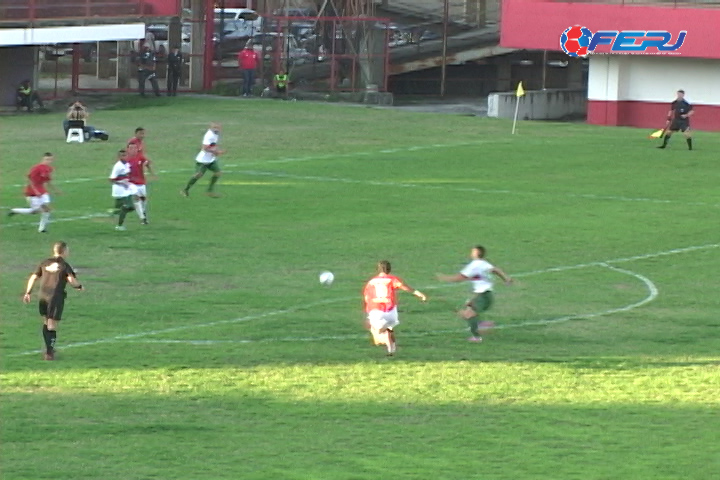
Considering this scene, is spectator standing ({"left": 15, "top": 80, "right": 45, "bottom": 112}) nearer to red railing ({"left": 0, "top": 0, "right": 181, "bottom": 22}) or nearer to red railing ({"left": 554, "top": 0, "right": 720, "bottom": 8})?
red railing ({"left": 0, "top": 0, "right": 181, "bottom": 22})

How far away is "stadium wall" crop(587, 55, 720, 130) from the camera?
58.9 m

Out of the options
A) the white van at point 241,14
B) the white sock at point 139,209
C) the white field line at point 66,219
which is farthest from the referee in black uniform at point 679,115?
the white van at point 241,14

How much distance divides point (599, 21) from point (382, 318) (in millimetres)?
41025

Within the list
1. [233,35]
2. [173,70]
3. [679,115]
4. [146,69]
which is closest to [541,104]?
[679,115]

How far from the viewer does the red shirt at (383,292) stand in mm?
21297

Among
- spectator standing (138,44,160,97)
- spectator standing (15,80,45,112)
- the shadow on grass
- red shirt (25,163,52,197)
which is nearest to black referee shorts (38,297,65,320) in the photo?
the shadow on grass

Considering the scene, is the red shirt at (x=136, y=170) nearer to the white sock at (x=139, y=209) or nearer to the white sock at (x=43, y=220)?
the white sock at (x=139, y=209)

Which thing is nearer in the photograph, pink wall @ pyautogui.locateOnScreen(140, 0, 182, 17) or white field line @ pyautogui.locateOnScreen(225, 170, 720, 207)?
white field line @ pyautogui.locateOnScreen(225, 170, 720, 207)

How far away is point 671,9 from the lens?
59469 mm

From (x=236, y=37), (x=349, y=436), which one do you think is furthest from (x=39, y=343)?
(x=236, y=37)

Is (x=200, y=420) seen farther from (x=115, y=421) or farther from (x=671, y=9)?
(x=671, y=9)

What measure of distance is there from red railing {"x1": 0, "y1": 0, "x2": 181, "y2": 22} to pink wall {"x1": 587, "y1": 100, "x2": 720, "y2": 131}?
18296 millimetres

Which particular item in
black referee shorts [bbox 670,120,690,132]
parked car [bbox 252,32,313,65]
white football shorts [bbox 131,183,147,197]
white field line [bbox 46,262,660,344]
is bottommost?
white field line [bbox 46,262,660,344]

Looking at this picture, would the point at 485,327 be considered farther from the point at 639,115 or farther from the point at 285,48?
the point at 285,48
